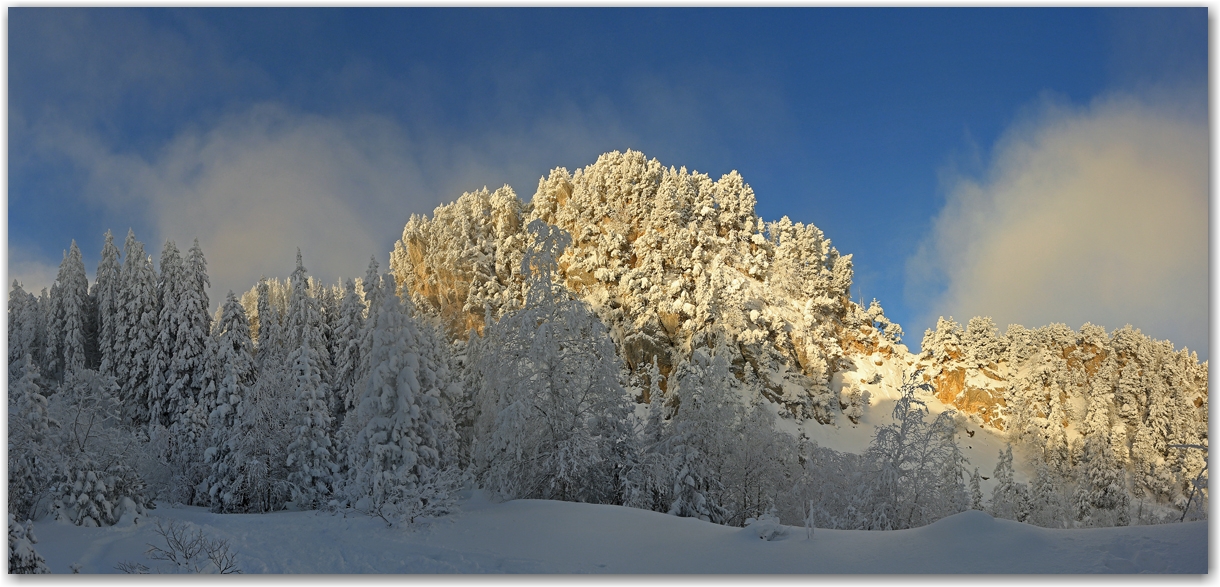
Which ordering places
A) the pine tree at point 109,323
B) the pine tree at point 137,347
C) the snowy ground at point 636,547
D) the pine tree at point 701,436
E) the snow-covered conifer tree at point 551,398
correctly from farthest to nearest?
the pine tree at point 137,347 < the pine tree at point 109,323 < the pine tree at point 701,436 < the snow-covered conifer tree at point 551,398 < the snowy ground at point 636,547

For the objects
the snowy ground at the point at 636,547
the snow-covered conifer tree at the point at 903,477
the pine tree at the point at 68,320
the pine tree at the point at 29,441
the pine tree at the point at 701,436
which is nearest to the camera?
the snowy ground at the point at 636,547

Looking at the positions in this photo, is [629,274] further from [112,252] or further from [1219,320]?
[1219,320]

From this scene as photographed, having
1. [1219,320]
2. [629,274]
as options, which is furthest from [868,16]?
[629,274]

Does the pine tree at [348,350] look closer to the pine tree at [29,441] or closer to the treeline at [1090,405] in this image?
the pine tree at [29,441]

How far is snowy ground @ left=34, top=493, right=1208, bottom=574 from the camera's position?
647 centimetres

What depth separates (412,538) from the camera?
1011cm

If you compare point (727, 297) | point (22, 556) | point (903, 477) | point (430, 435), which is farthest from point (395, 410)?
point (727, 297)

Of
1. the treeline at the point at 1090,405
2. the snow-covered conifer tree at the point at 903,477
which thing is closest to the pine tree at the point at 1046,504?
the treeline at the point at 1090,405

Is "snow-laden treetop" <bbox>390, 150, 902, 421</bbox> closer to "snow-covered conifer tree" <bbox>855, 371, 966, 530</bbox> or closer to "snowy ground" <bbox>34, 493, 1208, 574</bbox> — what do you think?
"snow-covered conifer tree" <bbox>855, 371, 966, 530</bbox>

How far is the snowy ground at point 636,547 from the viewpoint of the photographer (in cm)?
647

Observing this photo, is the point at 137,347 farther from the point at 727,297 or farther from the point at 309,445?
the point at 727,297

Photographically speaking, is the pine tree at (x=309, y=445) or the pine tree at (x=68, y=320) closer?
the pine tree at (x=68, y=320)

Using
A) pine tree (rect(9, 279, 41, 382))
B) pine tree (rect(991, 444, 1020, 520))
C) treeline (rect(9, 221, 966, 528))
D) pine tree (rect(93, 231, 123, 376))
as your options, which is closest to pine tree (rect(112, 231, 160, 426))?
pine tree (rect(93, 231, 123, 376))

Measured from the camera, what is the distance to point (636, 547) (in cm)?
854
